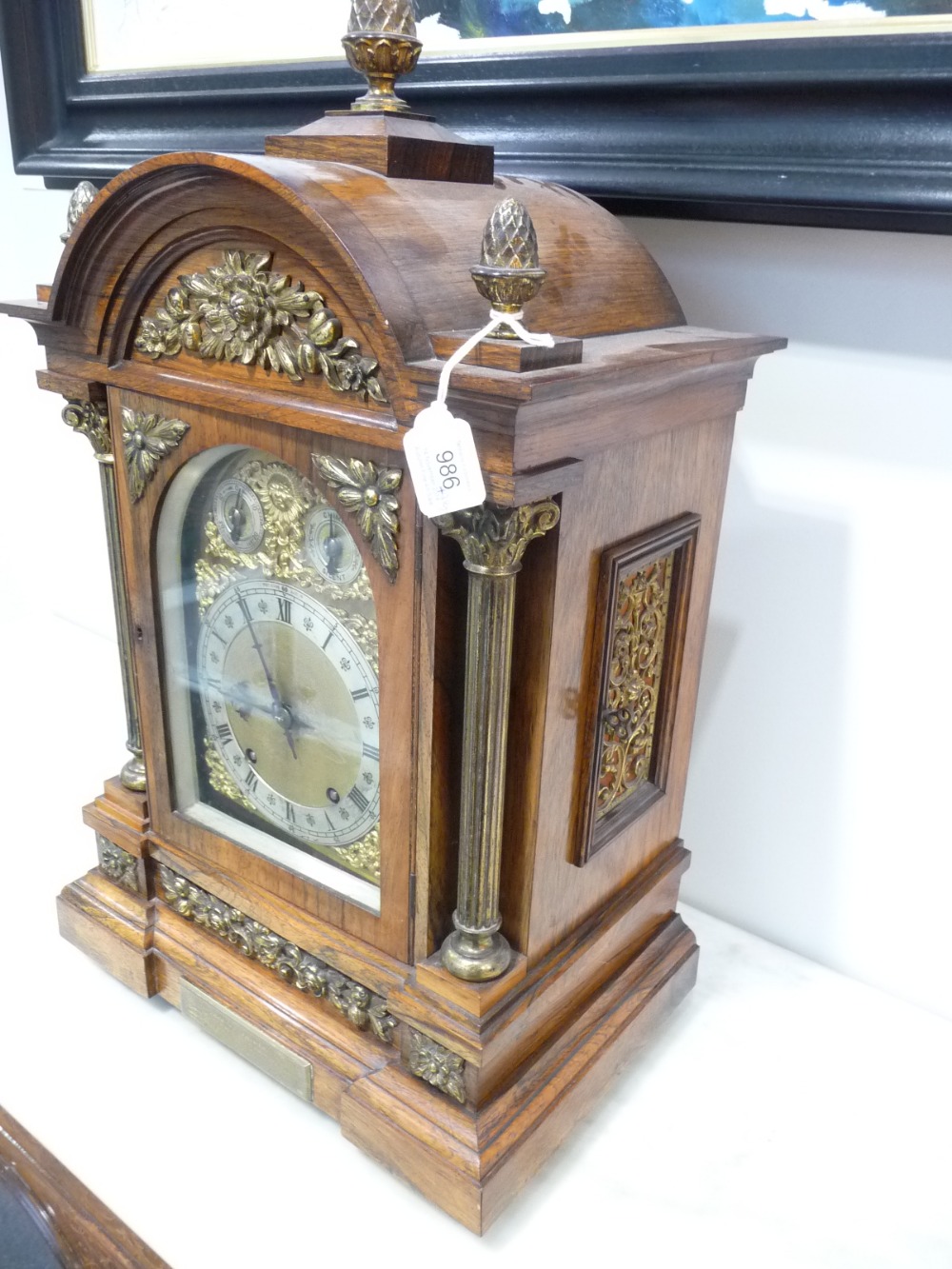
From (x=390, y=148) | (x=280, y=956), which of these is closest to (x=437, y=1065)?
(x=280, y=956)

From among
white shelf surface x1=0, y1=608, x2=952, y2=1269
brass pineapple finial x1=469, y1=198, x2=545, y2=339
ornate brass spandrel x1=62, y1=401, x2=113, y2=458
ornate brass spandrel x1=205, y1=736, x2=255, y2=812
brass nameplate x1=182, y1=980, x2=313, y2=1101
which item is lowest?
white shelf surface x1=0, y1=608, x2=952, y2=1269

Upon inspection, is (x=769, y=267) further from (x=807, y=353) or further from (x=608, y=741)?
(x=608, y=741)

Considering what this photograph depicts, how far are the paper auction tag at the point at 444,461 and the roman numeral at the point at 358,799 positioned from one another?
288 mm

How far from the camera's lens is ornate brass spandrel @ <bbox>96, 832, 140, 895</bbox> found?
0.95 metres

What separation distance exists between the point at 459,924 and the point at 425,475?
0.33 metres

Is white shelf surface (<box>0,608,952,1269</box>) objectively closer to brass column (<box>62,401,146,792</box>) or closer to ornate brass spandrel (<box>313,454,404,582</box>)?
brass column (<box>62,401,146,792</box>)

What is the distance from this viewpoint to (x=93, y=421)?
83cm

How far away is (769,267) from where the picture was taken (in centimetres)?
87

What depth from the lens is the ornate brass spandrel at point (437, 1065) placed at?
0.73 metres

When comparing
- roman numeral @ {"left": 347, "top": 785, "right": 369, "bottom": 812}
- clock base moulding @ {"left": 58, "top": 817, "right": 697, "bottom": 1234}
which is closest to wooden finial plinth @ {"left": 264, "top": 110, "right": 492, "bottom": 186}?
roman numeral @ {"left": 347, "top": 785, "right": 369, "bottom": 812}

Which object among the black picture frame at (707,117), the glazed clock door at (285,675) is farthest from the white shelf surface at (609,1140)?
the black picture frame at (707,117)

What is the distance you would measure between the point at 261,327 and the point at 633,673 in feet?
1.21

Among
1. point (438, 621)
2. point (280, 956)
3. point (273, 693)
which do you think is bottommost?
point (280, 956)

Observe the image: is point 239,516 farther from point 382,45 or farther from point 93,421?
point 382,45
